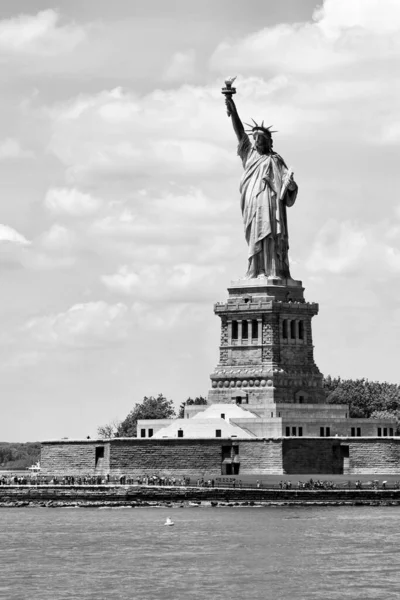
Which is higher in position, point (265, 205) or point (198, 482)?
point (265, 205)

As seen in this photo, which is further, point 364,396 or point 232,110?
point 364,396

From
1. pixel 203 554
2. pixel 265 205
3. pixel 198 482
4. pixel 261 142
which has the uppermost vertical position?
pixel 261 142

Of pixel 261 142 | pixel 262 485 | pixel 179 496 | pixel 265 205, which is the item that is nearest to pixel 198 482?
pixel 179 496

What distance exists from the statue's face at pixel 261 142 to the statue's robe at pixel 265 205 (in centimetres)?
36

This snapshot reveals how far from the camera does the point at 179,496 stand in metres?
107

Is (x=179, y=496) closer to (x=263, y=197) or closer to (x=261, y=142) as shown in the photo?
(x=263, y=197)

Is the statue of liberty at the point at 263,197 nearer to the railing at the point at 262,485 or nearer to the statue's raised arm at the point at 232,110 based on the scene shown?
the statue's raised arm at the point at 232,110

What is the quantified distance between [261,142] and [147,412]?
2949 cm

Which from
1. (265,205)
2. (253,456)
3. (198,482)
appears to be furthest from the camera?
(265,205)

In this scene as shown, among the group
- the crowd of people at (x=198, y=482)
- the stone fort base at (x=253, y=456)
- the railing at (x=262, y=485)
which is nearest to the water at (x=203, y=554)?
the railing at (x=262, y=485)

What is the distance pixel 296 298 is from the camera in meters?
123

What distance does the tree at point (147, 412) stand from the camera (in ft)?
469

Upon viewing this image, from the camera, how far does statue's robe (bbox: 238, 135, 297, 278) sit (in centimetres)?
12188

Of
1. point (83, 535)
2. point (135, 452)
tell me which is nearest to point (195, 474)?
point (135, 452)
